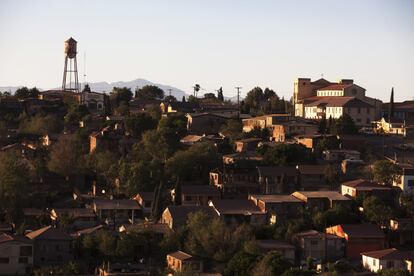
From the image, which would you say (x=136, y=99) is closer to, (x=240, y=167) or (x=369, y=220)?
(x=240, y=167)

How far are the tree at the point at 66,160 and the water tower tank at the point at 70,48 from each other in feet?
43.8

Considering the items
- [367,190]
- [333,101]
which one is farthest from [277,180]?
[333,101]

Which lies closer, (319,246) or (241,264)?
(241,264)

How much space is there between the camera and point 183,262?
1995 cm

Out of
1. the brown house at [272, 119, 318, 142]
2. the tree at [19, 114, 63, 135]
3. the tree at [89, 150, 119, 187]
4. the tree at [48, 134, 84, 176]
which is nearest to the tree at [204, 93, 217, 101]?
the tree at [19, 114, 63, 135]

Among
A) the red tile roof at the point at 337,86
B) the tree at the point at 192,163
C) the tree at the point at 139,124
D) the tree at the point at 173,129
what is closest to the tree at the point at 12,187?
the tree at the point at 192,163

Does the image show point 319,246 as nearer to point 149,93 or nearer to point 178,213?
point 178,213

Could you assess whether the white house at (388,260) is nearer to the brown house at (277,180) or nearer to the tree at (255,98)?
the brown house at (277,180)

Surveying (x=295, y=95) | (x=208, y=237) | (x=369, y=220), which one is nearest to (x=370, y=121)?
(x=295, y=95)

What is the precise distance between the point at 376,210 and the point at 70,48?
21412 millimetres

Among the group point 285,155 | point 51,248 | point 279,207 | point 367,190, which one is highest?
point 285,155

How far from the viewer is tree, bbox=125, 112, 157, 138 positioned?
1209 inches

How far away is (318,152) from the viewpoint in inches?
1077

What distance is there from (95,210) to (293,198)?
15.1 ft
